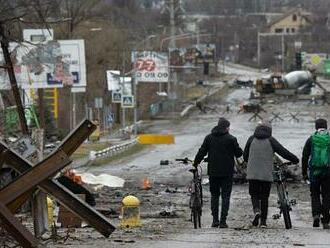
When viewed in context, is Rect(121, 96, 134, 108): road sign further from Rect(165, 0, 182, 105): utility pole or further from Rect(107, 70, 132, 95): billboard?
Rect(165, 0, 182, 105): utility pole

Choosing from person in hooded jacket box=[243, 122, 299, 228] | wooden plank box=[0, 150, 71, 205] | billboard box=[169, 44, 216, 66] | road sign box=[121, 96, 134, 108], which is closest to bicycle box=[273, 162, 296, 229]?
person in hooded jacket box=[243, 122, 299, 228]

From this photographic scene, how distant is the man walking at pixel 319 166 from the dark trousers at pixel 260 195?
0.66 m

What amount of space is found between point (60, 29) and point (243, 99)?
3905 cm

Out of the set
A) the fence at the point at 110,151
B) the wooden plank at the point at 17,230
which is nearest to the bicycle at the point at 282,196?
the wooden plank at the point at 17,230

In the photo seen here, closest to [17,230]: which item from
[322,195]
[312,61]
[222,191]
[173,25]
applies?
[222,191]

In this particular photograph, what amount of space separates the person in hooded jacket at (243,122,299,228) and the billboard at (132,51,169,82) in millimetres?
44209

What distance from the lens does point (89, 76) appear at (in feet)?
242

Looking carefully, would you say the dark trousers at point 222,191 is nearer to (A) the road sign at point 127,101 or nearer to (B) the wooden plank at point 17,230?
(B) the wooden plank at point 17,230

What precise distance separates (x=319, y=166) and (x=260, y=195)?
1.07 metres

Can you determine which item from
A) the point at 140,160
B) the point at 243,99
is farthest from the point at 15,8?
the point at 243,99

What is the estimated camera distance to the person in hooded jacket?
13.6 metres

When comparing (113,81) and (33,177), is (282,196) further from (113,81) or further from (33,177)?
(113,81)

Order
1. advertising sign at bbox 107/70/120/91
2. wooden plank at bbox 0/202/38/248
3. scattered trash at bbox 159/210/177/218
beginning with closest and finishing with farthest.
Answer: wooden plank at bbox 0/202/38/248, scattered trash at bbox 159/210/177/218, advertising sign at bbox 107/70/120/91

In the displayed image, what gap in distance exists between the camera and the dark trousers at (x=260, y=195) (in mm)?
13867
